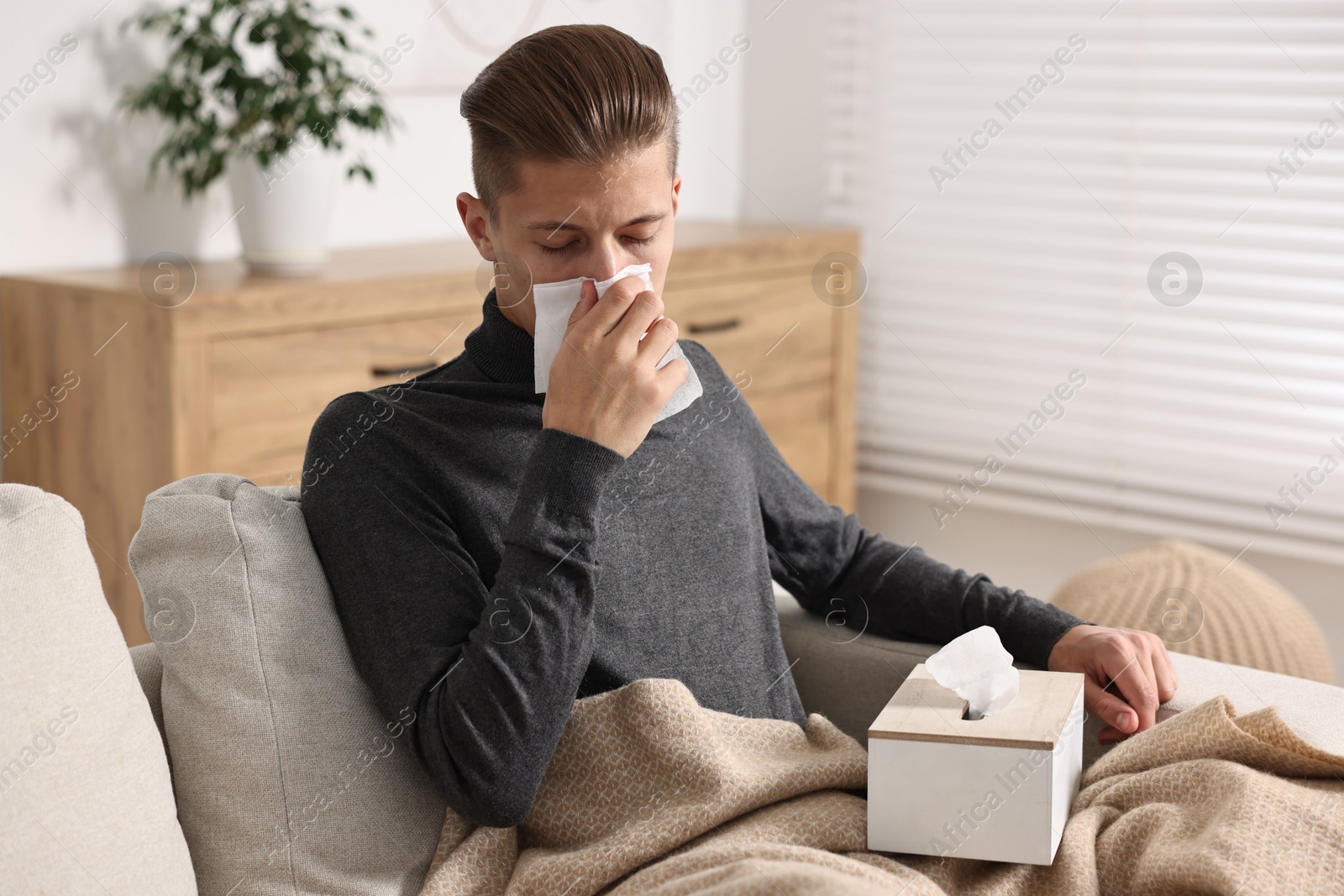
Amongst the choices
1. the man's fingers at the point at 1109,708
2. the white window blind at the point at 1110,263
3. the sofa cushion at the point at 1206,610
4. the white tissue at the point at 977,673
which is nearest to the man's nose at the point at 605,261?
the white tissue at the point at 977,673

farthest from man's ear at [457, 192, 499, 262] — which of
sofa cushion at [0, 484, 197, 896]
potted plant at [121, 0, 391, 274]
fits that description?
potted plant at [121, 0, 391, 274]

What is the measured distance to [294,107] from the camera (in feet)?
7.72

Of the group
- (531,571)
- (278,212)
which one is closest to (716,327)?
(278,212)

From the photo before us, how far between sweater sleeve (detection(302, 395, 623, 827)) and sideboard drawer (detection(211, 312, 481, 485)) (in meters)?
0.98

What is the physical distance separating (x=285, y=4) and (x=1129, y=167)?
5.92 ft

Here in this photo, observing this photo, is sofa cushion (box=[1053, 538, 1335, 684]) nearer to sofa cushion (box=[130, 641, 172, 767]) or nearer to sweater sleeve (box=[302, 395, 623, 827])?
sweater sleeve (box=[302, 395, 623, 827])

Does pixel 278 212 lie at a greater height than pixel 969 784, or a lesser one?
greater

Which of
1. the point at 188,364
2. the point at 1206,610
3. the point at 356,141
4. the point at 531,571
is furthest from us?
the point at 356,141

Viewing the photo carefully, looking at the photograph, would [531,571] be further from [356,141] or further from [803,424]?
[803,424]

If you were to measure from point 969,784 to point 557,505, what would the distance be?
40cm

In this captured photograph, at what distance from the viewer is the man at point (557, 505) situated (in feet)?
3.58

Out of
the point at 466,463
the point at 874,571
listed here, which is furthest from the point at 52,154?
the point at 874,571

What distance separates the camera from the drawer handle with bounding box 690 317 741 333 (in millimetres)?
2873

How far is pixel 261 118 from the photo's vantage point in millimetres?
2352
